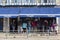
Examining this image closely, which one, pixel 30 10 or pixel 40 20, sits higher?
pixel 30 10

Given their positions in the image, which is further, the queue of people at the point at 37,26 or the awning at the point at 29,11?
the queue of people at the point at 37,26

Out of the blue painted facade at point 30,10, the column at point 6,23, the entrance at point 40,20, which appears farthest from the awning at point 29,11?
the column at point 6,23

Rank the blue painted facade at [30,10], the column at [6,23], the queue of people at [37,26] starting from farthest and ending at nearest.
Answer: the column at [6,23]
the blue painted facade at [30,10]
the queue of people at [37,26]

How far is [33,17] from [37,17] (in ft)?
1.79

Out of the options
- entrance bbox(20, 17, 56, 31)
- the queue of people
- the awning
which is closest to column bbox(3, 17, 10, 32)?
the queue of people

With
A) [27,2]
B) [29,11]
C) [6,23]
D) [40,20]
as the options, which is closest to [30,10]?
[29,11]

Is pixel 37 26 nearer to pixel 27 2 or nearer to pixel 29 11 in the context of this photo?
pixel 29 11

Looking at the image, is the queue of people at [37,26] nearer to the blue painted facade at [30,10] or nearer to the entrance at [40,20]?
the entrance at [40,20]

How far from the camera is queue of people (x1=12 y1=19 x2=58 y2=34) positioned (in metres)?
36.1

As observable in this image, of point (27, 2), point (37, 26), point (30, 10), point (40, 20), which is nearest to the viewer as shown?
point (30, 10)

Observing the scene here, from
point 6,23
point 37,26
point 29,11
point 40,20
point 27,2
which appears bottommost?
point 37,26

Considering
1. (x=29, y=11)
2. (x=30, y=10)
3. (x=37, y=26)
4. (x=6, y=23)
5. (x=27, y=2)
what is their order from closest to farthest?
(x=29, y=11), (x=30, y=10), (x=37, y=26), (x=27, y=2), (x=6, y=23)

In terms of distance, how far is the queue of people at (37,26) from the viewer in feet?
119

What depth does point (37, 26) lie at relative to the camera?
38062 millimetres
